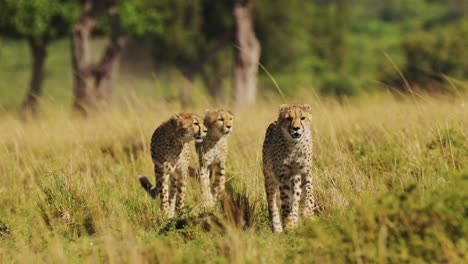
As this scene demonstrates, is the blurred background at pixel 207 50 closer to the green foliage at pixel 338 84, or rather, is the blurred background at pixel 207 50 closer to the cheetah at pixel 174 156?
the green foliage at pixel 338 84

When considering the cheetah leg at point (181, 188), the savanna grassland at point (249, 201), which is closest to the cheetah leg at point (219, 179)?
the savanna grassland at point (249, 201)

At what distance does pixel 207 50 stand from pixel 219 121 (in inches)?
1008

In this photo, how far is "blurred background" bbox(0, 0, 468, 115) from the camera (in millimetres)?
17203

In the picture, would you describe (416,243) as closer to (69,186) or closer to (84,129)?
(69,186)

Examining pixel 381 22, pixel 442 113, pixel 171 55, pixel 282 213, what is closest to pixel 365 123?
pixel 442 113

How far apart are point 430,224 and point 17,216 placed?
3.51 m

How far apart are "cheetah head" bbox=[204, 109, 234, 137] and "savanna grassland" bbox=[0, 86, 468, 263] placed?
12.1 inches

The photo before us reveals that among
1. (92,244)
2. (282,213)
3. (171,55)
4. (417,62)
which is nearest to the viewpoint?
(92,244)

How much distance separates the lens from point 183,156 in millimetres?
6633

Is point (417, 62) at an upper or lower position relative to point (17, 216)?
lower

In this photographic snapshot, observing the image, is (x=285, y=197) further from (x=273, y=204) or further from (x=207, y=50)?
(x=207, y=50)

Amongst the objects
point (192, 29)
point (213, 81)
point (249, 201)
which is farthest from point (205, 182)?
point (213, 81)

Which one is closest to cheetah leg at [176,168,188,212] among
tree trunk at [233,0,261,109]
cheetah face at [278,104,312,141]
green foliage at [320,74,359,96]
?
cheetah face at [278,104,312,141]

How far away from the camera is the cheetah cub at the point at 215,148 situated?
6668 mm
